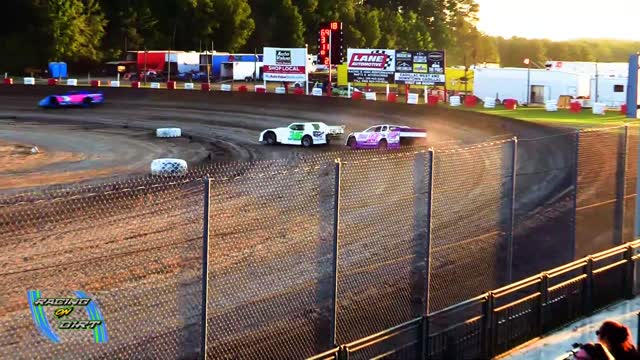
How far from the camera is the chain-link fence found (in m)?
10.0

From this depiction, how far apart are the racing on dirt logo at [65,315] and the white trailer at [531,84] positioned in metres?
60.9

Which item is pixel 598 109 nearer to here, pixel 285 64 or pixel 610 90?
pixel 610 90

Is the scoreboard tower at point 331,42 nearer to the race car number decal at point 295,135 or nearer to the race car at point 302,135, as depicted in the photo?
the race car at point 302,135

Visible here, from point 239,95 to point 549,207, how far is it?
148ft

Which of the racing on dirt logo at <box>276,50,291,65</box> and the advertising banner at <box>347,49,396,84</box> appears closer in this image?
the racing on dirt logo at <box>276,50,291,65</box>

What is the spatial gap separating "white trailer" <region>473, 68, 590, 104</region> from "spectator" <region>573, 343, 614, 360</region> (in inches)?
2409

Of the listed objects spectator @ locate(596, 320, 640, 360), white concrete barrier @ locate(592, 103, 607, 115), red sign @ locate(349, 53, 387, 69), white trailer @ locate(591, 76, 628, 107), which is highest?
red sign @ locate(349, 53, 387, 69)

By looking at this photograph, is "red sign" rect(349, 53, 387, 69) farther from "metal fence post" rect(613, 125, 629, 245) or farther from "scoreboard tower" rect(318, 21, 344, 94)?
"metal fence post" rect(613, 125, 629, 245)

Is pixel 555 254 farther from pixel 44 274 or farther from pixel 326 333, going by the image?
pixel 44 274

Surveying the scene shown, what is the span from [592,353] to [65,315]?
14.6ft

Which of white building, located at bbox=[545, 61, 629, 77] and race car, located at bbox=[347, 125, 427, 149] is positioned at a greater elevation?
white building, located at bbox=[545, 61, 629, 77]

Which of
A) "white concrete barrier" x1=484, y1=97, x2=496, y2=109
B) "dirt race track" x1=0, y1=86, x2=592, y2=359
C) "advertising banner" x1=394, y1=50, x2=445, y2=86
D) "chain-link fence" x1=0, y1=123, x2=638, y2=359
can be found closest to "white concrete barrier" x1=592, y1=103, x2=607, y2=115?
"white concrete barrier" x1=484, y1=97, x2=496, y2=109

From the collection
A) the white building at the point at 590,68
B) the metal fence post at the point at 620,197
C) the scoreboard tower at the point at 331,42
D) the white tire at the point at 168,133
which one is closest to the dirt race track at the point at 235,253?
the metal fence post at the point at 620,197

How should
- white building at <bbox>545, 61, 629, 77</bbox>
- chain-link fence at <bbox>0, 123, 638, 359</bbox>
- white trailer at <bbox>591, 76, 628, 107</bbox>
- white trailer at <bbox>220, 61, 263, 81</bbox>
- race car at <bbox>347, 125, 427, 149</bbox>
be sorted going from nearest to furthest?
chain-link fence at <bbox>0, 123, 638, 359</bbox> < race car at <bbox>347, 125, 427, 149</bbox> < white trailer at <bbox>591, 76, 628, 107</bbox> < white building at <bbox>545, 61, 629, 77</bbox> < white trailer at <bbox>220, 61, 263, 81</bbox>
